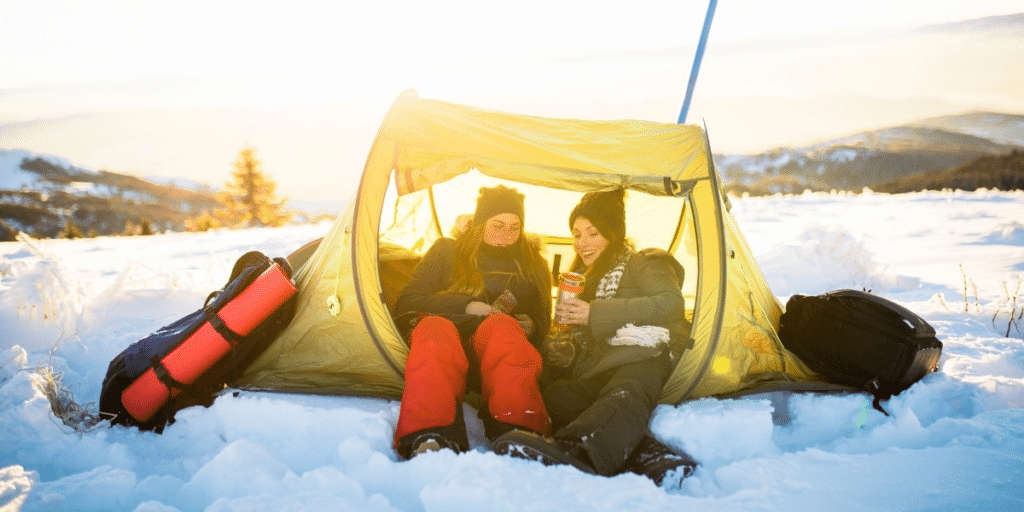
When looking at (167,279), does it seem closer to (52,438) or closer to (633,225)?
(52,438)

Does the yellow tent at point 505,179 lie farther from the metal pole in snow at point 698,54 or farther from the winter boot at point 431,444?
the metal pole in snow at point 698,54

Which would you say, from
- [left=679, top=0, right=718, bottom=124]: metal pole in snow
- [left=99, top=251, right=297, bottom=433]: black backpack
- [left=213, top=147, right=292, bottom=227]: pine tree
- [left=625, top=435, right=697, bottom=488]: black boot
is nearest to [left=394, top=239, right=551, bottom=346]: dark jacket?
[left=99, top=251, right=297, bottom=433]: black backpack

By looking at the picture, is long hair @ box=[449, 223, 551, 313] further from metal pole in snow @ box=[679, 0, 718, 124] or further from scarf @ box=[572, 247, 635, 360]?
metal pole in snow @ box=[679, 0, 718, 124]

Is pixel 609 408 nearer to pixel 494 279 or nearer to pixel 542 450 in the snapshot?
pixel 542 450

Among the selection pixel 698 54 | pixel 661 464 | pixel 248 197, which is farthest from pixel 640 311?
pixel 248 197

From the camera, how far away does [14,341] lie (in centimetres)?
381

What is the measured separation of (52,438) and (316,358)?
1.20 m

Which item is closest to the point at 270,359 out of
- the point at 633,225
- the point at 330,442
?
the point at 330,442

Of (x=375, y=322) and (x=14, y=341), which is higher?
(x=375, y=322)

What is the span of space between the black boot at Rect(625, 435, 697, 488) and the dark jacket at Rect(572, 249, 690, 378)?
19.8 inches

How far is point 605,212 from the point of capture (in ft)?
10.7

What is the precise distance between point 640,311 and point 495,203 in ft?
3.88

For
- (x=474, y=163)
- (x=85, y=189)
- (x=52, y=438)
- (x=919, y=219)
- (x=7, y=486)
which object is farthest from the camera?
(x=85, y=189)

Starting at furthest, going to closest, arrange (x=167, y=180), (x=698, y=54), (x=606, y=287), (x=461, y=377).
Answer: (x=167, y=180)
(x=698, y=54)
(x=606, y=287)
(x=461, y=377)
